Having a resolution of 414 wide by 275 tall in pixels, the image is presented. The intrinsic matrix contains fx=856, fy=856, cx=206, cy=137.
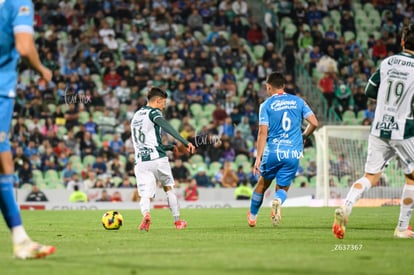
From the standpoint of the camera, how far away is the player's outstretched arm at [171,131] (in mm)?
13242

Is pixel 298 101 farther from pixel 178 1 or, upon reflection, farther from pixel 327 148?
pixel 178 1

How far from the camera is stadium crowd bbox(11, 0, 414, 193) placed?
28.8 metres

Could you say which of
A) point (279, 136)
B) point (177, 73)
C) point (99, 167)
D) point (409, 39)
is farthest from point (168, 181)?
point (177, 73)

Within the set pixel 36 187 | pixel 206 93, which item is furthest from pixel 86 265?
pixel 206 93

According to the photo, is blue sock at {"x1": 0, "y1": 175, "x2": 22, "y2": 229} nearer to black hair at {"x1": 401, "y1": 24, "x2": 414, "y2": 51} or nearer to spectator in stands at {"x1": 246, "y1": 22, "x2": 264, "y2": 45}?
black hair at {"x1": 401, "y1": 24, "x2": 414, "y2": 51}

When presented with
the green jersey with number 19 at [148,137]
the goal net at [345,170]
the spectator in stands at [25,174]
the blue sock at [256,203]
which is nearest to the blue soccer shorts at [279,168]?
the blue sock at [256,203]

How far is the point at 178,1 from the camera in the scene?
35562 mm

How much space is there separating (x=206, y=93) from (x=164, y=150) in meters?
17.8

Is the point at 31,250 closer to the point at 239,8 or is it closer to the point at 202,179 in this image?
the point at 202,179

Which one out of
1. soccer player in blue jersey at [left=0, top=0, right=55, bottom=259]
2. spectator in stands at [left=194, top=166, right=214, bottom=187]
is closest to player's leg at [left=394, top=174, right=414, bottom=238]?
soccer player in blue jersey at [left=0, top=0, right=55, bottom=259]

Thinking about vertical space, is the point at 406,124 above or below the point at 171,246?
above

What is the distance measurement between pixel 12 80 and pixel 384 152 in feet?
15.5

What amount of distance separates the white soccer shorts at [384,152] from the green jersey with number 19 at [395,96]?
0.35 feet

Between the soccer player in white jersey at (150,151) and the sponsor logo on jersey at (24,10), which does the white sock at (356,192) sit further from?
the sponsor logo on jersey at (24,10)
